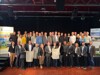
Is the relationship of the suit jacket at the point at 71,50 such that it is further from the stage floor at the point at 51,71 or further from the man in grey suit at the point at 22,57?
the man in grey suit at the point at 22,57

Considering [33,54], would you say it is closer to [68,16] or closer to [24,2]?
[24,2]

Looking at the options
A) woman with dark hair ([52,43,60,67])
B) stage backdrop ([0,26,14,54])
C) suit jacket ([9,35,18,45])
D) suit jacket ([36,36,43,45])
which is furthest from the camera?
stage backdrop ([0,26,14,54])

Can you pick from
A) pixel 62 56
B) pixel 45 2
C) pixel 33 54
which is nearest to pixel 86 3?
pixel 45 2

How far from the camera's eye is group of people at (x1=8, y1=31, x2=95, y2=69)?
1101 cm

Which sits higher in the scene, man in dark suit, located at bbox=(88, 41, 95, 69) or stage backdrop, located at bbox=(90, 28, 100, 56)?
stage backdrop, located at bbox=(90, 28, 100, 56)

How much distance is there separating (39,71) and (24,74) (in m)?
0.81

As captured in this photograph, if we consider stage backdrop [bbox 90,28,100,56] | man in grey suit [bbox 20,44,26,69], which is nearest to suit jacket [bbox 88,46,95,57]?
stage backdrop [bbox 90,28,100,56]

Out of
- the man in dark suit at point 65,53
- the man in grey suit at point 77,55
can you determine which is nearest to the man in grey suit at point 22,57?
the man in dark suit at point 65,53

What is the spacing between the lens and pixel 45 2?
11211 millimetres

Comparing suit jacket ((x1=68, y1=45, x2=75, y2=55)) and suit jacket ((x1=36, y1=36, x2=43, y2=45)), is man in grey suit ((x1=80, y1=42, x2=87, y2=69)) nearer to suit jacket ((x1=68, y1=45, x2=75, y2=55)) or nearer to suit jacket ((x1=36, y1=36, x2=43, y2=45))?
suit jacket ((x1=68, y1=45, x2=75, y2=55))

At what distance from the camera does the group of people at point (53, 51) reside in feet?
36.1

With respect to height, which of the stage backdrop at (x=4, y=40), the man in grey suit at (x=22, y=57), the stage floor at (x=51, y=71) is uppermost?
the stage backdrop at (x=4, y=40)

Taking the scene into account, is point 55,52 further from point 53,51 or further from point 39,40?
point 39,40

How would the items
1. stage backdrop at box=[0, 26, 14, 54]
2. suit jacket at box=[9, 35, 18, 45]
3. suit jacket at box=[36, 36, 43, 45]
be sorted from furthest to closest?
stage backdrop at box=[0, 26, 14, 54]
suit jacket at box=[9, 35, 18, 45]
suit jacket at box=[36, 36, 43, 45]
